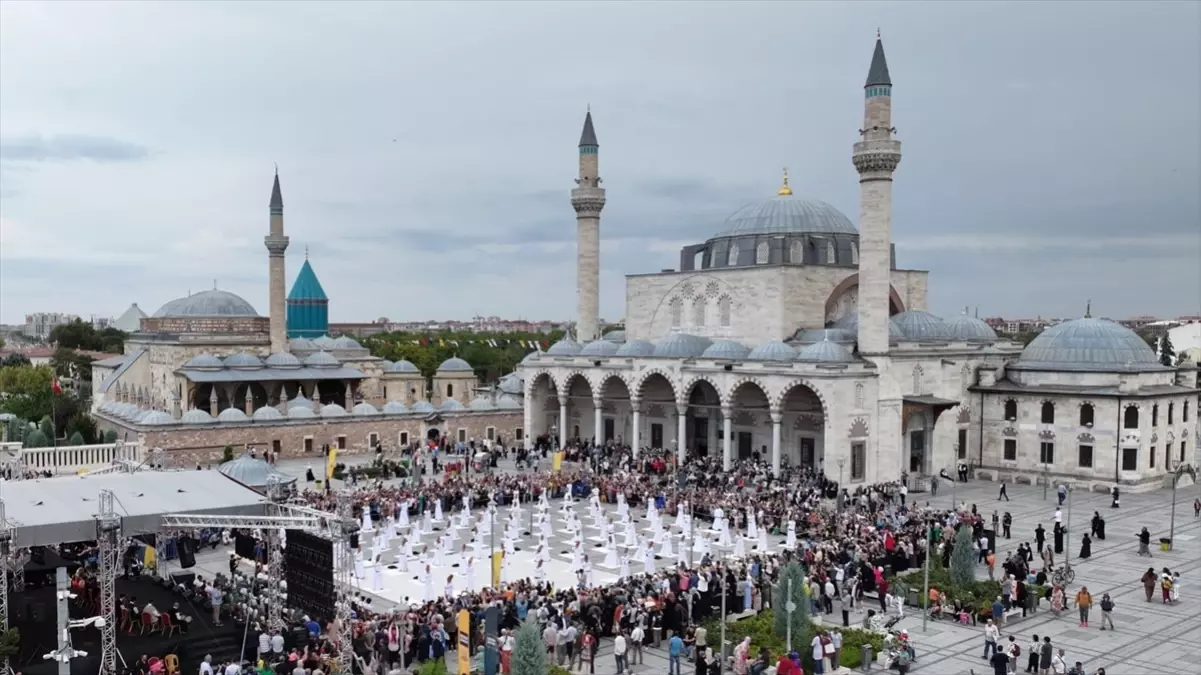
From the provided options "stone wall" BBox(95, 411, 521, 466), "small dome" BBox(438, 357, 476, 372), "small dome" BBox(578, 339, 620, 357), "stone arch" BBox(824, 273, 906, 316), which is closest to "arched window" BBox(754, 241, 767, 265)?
"stone arch" BBox(824, 273, 906, 316)

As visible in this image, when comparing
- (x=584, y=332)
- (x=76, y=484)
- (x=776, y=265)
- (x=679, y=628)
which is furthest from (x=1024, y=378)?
(x=76, y=484)

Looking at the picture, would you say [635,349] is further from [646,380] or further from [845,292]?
[845,292]

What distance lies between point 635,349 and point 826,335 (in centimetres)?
788

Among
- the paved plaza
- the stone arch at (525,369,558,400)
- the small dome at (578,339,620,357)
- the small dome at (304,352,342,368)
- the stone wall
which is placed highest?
the small dome at (578,339,620,357)

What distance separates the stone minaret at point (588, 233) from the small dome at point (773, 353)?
38.4 feet

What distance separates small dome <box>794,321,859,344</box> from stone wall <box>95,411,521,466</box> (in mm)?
14888

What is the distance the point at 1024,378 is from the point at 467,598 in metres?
25.1

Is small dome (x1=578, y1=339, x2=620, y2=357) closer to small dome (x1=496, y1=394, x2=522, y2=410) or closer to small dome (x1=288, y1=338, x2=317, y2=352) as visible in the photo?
small dome (x1=496, y1=394, x2=522, y2=410)

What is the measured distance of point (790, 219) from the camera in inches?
1638

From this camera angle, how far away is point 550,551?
76.7 ft

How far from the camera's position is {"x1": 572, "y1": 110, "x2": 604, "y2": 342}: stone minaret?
4406 cm

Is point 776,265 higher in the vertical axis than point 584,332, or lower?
higher

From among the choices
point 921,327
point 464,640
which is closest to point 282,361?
point 921,327

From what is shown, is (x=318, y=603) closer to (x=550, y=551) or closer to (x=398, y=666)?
(x=398, y=666)
